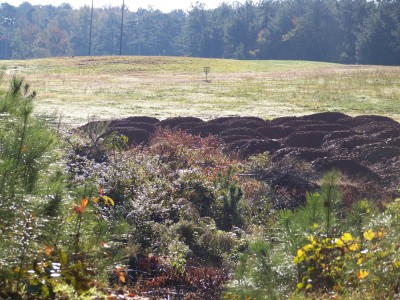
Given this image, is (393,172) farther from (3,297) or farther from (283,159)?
(3,297)

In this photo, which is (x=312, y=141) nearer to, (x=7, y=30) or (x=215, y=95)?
(x=215, y=95)

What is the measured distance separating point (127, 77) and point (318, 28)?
51.0m

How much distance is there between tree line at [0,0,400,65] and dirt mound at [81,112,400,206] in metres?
62.5

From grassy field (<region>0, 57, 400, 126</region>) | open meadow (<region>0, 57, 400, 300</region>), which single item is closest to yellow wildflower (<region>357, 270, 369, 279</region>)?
open meadow (<region>0, 57, 400, 300</region>)

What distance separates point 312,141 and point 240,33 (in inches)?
3702

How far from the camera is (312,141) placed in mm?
17141

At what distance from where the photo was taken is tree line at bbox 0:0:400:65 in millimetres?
83562

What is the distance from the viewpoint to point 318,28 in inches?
3752

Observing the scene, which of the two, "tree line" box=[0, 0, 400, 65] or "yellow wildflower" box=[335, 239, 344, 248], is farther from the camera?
"tree line" box=[0, 0, 400, 65]

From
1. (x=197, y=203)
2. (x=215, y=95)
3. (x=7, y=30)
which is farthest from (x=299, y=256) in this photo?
(x=7, y=30)

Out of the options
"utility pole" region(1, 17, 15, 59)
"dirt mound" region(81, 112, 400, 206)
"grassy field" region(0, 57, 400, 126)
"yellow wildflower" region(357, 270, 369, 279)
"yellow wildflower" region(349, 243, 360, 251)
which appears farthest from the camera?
"utility pole" region(1, 17, 15, 59)

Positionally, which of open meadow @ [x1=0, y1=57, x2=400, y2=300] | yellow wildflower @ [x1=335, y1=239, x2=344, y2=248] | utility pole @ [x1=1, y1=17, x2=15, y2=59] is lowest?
open meadow @ [x1=0, y1=57, x2=400, y2=300]

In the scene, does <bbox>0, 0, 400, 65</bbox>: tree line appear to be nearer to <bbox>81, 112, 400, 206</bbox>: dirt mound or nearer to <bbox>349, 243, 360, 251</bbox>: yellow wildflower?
Result: <bbox>81, 112, 400, 206</bbox>: dirt mound

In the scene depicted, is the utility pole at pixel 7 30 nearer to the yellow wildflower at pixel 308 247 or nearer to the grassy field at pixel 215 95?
the grassy field at pixel 215 95
